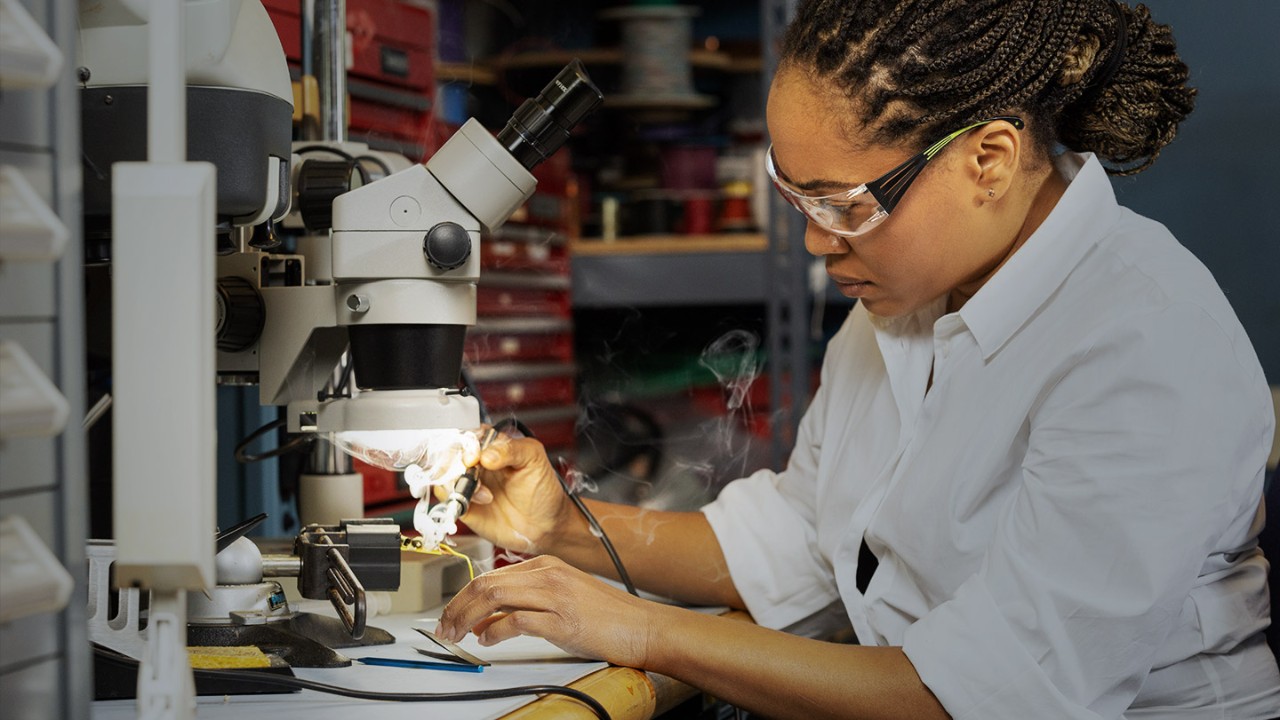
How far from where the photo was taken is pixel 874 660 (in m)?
1.04

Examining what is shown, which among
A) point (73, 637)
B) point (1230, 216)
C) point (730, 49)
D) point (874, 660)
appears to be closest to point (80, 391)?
point (73, 637)

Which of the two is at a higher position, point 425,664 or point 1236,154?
point 1236,154

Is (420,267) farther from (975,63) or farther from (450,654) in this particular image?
(975,63)

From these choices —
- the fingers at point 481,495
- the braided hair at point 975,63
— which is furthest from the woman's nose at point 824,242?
the fingers at point 481,495

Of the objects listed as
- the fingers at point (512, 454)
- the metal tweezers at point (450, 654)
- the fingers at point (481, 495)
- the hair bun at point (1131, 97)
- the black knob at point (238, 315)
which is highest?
the hair bun at point (1131, 97)

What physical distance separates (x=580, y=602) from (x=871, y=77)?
1.77 ft

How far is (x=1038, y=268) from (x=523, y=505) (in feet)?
2.03

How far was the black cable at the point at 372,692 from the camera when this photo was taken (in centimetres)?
92

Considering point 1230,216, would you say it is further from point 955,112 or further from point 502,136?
point 502,136

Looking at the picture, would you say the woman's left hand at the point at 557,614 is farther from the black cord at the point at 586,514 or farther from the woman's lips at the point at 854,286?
the woman's lips at the point at 854,286

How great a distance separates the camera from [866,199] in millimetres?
1110

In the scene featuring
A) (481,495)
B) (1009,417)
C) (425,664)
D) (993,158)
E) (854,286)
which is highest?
(993,158)

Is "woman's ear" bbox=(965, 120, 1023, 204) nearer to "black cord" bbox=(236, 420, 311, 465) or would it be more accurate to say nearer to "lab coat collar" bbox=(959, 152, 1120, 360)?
"lab coat collar" bbox=(959, 152, 1120, 360)

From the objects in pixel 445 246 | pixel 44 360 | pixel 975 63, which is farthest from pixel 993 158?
pixel 44 360
